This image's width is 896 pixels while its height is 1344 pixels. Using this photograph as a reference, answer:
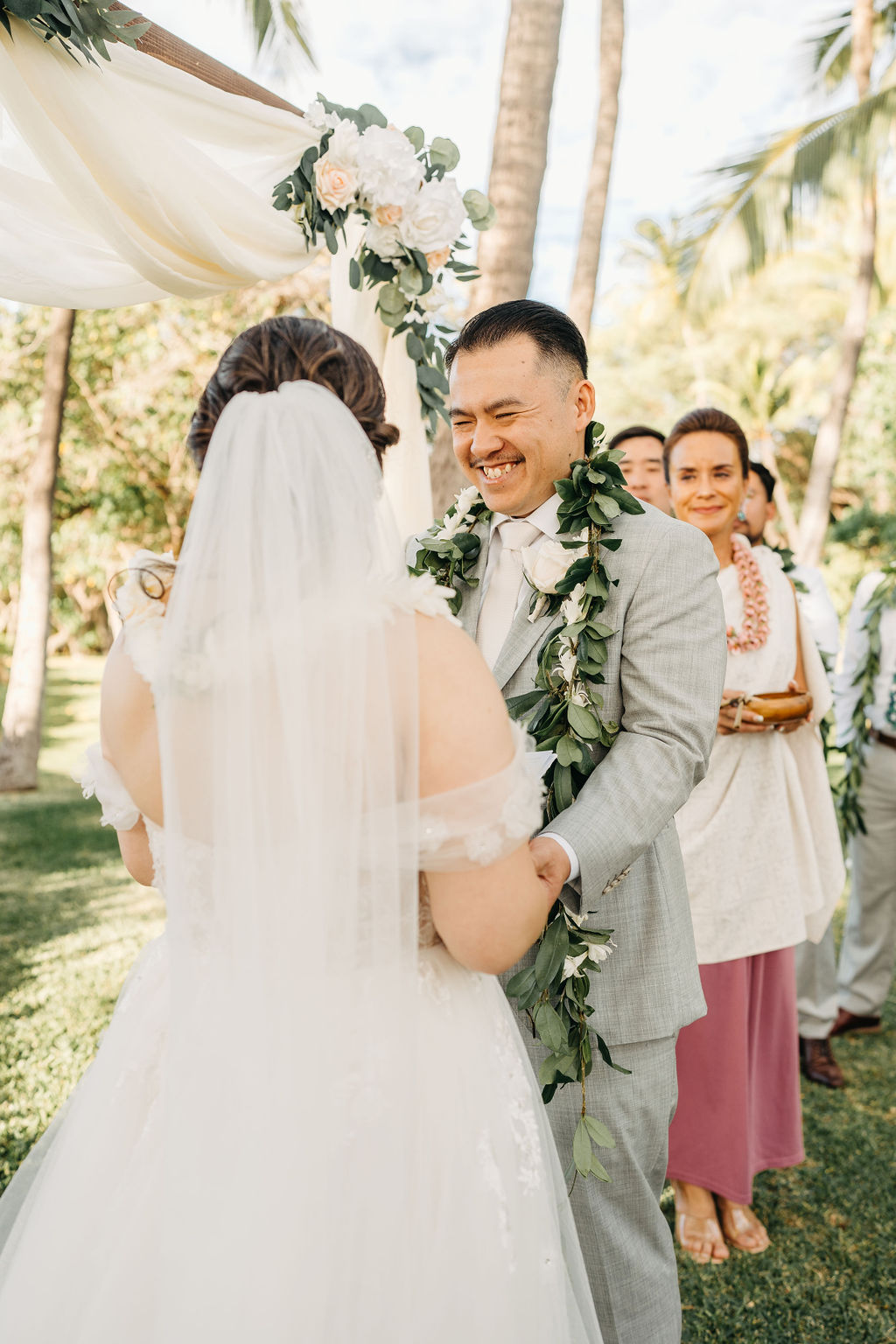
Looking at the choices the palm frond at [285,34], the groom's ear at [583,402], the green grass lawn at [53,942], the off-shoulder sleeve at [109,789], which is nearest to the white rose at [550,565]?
the groom's ear at [583,402]

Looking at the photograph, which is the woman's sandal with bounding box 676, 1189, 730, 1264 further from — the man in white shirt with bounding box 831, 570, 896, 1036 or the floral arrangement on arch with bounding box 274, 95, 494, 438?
the floral arrangement on arch with bounding box 274, 95, 494, 438

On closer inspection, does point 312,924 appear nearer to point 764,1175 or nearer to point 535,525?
point 535,525

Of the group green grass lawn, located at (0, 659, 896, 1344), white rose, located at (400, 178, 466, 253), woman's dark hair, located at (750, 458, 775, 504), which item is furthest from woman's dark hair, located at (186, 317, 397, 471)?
woman's dark hair, located at (750, 458, 775, 504)

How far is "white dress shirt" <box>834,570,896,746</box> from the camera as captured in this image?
5.08 m

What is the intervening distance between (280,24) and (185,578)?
13418 mm

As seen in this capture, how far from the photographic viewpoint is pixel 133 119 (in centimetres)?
309

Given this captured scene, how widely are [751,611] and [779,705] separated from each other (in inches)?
16.3

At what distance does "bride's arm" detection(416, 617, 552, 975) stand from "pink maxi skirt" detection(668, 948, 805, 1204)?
2016 millimetres

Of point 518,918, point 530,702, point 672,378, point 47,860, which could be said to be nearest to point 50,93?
point 530,702

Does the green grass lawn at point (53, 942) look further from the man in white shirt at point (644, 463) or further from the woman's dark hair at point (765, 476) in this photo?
the woman's dark hair at point (765, 476)

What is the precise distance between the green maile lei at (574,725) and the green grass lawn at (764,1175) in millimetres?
1279

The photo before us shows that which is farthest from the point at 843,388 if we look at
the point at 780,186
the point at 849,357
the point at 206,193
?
the point at 206,193

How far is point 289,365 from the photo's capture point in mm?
1745

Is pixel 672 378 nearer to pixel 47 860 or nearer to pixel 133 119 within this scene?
pixel 47 860
